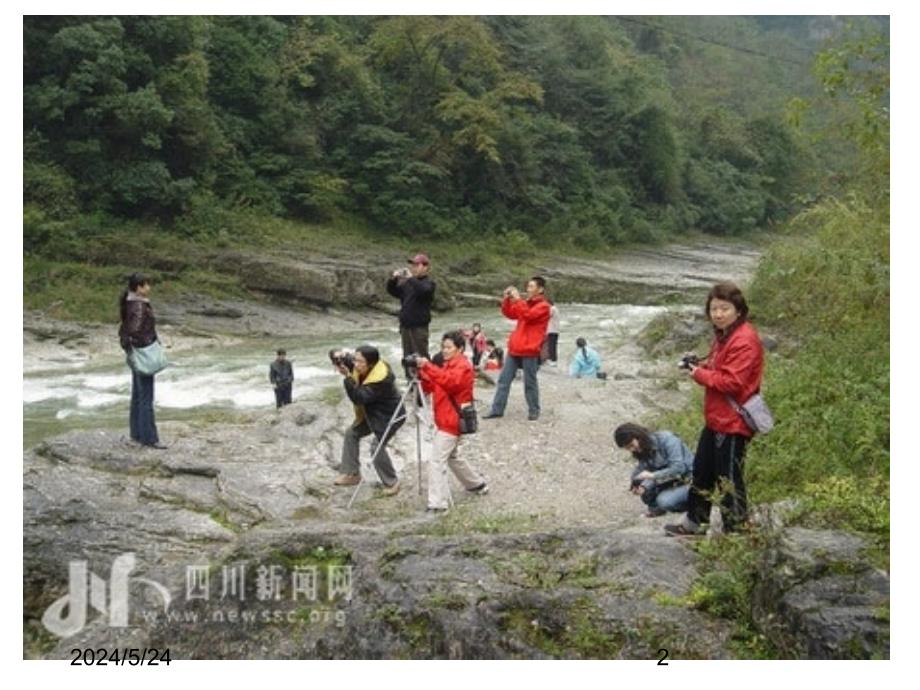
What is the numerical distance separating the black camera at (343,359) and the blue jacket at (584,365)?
7.71 meters

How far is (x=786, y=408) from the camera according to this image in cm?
881

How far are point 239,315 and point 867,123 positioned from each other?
19072 millimetres

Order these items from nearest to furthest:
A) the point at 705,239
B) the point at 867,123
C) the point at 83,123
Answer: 1. the point at 867,123
2. the point at 83,123
3. the point at 705,239

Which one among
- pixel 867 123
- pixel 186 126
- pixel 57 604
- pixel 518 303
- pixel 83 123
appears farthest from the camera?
pixel 186 126

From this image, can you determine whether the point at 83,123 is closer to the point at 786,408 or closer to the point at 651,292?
the point at 651,292

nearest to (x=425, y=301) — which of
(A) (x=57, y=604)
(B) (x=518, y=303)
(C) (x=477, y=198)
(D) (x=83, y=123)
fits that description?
(B) (x=518, y=303)

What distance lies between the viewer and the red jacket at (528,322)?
390 inches

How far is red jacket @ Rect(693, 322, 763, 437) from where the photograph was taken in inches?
210

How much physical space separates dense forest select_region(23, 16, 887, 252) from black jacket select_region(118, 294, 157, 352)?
6069 mm

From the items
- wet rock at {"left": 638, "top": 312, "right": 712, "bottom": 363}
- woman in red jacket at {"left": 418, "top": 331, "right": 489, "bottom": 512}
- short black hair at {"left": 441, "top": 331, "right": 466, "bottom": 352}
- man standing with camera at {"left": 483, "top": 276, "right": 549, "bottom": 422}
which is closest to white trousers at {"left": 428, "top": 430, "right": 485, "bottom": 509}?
woman in red jacket at {"left": 418, "top": 331, "right": 489, "bottom": 512}

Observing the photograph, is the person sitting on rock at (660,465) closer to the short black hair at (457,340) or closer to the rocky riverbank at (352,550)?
the rocky riverbank at (352,550)

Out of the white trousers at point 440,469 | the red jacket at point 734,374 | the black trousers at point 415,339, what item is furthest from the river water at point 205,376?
the red jacket at point 734,374

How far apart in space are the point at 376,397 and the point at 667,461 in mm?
2565

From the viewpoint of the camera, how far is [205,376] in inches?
698
